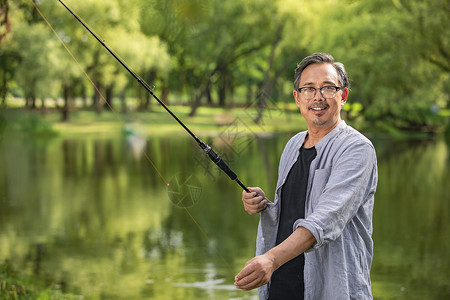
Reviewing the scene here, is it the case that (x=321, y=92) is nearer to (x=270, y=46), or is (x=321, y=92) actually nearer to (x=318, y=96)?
(x=318, y=96)

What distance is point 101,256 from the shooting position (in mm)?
8000

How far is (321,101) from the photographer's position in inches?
78.2

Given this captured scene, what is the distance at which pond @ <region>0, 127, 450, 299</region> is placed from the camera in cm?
674

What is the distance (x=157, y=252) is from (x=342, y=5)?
82.4 ft

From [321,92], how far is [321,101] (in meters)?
0.03

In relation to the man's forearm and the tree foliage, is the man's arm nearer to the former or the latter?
the man's forearm

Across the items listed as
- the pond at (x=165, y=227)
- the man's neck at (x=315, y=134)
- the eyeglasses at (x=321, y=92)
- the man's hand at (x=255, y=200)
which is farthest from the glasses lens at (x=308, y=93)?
the pond at (x=165, y=227)

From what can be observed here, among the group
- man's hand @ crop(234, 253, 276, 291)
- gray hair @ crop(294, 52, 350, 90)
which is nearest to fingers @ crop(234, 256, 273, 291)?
man's hand @ crop(234, 253, 276, 291)

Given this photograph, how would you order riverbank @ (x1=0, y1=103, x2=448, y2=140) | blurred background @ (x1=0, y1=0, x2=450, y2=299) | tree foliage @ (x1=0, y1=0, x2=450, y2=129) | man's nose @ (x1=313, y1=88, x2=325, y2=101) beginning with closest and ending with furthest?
man's nose @ (x1=313, y1=88, x2=325, y2=101)
blurred background @ (x1=0, y1=0, x2=450, y2=299)
tree foliage @ (x1=0, y1=0, x2=450, y2=129)
riverbank @ (x1=0, y1=103, x2=448, y2=140)

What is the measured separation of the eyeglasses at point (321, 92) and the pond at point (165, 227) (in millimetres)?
831

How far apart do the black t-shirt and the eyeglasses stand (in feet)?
0.59

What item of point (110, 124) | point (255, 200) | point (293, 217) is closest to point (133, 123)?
point (110, 124)

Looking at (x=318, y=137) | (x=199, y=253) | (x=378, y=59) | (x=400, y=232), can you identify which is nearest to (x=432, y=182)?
(x=400, y=232)

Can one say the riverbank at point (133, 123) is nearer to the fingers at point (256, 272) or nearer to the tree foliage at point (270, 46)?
the tree foliage at point (270, 46)
